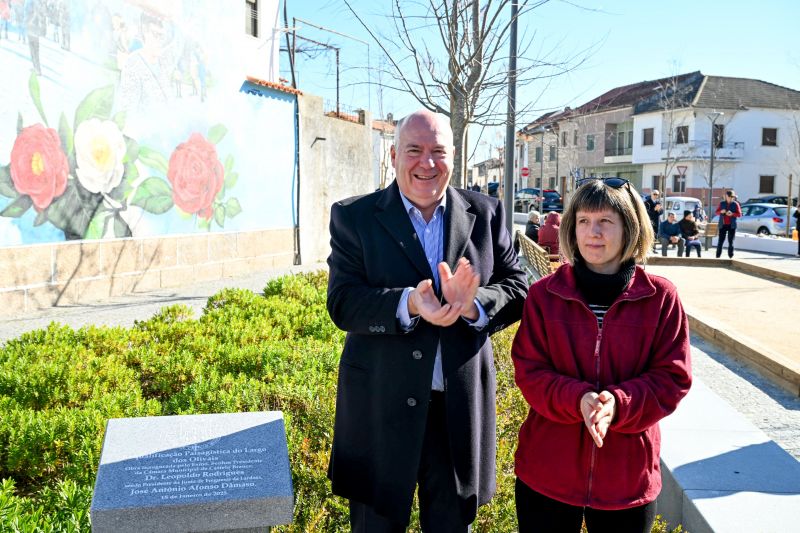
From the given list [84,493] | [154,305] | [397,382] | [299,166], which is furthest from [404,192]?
[299,166]

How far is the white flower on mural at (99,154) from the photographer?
10273 millimetres

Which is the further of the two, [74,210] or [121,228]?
[121,228]

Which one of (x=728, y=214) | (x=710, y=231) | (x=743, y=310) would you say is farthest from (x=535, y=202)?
(x=743, y=310)

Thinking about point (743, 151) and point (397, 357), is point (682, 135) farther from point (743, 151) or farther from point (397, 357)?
point (397, 357)

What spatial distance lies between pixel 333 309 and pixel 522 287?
78 cm

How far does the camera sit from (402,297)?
2.51m

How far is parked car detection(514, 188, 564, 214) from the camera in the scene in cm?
4353

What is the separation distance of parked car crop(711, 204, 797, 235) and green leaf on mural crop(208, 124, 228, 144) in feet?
82.4

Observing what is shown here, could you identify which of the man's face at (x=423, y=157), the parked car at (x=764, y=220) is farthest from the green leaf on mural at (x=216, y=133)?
the parked car at (x=764, y=220)

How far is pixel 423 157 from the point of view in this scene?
2.63 meters

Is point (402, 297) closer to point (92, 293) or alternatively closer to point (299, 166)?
point (92, 293)

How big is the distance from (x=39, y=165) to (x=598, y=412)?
30.6 feet

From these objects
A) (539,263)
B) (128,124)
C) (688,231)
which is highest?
(128,124)

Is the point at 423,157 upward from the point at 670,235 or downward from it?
upward
